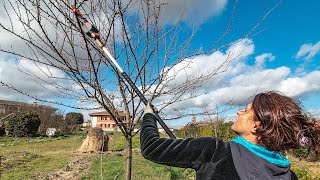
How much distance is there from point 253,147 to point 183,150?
342 mm

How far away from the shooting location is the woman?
1363 millimetres

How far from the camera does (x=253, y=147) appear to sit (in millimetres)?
1412

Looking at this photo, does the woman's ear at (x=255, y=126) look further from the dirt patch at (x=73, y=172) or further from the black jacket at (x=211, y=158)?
the dirt patch at (x=73, y=172)

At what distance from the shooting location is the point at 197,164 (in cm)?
143

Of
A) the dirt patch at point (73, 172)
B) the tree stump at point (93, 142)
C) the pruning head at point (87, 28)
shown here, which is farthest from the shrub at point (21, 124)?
the pruning head at point (87, 28)

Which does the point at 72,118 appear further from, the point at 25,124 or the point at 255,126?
the point at 255,126

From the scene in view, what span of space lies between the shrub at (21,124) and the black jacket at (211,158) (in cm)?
3511

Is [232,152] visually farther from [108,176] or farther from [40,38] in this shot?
[108,176]

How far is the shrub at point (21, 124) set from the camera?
33281 mm

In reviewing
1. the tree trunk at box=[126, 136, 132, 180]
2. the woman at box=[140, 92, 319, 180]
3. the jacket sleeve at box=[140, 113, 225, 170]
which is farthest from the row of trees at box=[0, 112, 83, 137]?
the woman at box=[140, 92, 319, 180]

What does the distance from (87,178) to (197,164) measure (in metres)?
8.96

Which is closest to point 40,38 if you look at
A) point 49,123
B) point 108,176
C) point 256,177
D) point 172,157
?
point 172,157

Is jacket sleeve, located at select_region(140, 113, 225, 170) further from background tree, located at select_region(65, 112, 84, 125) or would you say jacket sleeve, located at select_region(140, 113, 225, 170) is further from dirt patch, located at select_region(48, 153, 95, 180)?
background tree, located at select_region(65, 112, 84, 125)

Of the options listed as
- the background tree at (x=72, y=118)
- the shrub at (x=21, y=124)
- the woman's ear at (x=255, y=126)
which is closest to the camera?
the woman's ear at (x=255, y=126)
